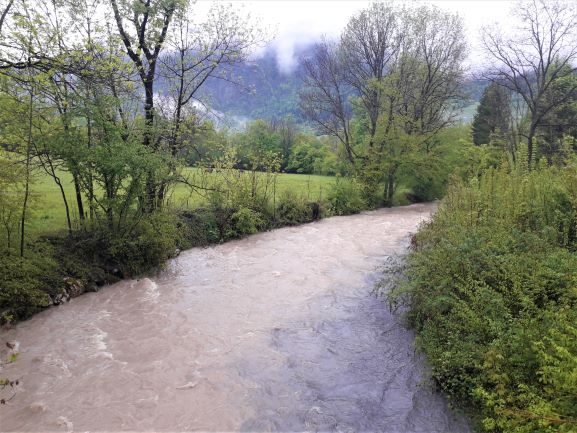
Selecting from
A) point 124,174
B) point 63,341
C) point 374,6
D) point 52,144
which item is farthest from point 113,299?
point 374,6

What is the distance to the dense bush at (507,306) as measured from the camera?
3.47m

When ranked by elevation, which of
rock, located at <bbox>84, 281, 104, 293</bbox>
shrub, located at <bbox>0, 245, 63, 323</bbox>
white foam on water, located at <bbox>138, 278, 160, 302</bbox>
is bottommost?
white foam on water, located at <bbox>138, 278, 160, 302</bbox>

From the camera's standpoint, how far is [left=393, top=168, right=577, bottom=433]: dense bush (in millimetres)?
3473

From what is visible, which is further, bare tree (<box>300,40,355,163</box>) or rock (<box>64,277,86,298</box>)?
bare tree (<box>300,40,355,163</box>)

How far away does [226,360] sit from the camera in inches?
248

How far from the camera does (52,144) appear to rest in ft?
28.3

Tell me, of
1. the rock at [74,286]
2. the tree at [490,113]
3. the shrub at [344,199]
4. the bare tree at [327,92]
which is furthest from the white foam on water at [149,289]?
the tree at [490,113]

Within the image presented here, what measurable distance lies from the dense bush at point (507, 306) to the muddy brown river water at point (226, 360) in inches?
28.8

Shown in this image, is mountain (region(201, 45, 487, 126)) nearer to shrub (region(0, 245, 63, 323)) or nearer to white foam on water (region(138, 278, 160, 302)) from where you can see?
white foam on water (region(138, 278, 160, 302))

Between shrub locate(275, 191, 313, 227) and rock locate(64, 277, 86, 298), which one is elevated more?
shrub locate(275, 191, 313, 227)

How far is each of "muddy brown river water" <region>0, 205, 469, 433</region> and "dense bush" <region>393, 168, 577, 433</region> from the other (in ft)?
2.40

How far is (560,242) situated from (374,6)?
20889 millimetres

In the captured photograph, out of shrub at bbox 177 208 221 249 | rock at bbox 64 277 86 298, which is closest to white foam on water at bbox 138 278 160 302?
rock at bbox 64 277 86 298

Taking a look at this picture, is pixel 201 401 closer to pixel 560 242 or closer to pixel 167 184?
pixel 560 242
